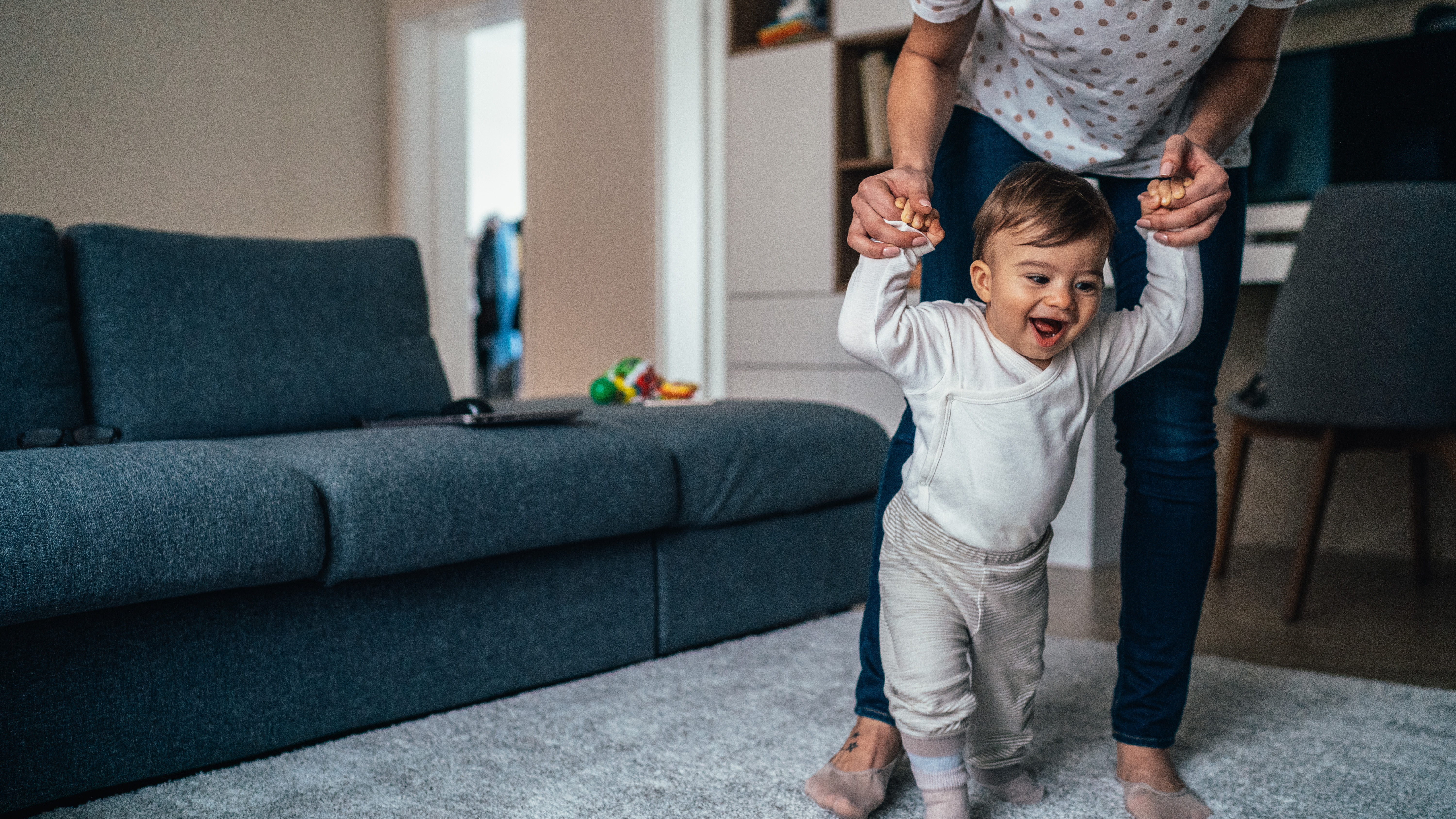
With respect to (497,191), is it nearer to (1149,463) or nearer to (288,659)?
(288,659)

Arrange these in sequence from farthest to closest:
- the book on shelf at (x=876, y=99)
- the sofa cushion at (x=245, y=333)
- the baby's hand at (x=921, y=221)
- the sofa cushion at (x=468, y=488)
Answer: the book on shelf at (x=876, y=99)
the sofa cushion at (x=245, y=333)
the sofa cushion at (x=468, y=488)
the baby's hand at (x=921, y=221)

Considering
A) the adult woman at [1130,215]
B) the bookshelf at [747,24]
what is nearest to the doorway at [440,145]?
the bookshelf at [747,24]

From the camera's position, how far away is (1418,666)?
1849 millimetres

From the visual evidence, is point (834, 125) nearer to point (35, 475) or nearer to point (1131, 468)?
point (1131, 468)

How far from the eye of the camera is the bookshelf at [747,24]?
11.7 feet

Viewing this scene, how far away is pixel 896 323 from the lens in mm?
970

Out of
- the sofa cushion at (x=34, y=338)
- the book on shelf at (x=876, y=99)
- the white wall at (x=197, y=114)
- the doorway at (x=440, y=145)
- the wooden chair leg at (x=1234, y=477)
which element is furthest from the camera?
the doorway at (x=440, y=145)

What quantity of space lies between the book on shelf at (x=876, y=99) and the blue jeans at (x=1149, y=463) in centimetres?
216

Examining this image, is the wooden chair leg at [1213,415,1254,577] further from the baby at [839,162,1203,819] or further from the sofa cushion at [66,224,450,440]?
the sofa cushion at [66,224,450,440]

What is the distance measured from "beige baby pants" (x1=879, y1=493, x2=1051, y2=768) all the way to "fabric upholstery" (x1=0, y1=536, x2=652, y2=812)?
0.69 meters

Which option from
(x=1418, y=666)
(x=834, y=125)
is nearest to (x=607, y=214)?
(x=834, y=125)

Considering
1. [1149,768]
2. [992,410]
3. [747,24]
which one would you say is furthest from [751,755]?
[747,24]

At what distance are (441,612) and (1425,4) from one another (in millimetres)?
3168

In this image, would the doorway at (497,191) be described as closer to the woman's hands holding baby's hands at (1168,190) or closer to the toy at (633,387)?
the toy at (633,387)
